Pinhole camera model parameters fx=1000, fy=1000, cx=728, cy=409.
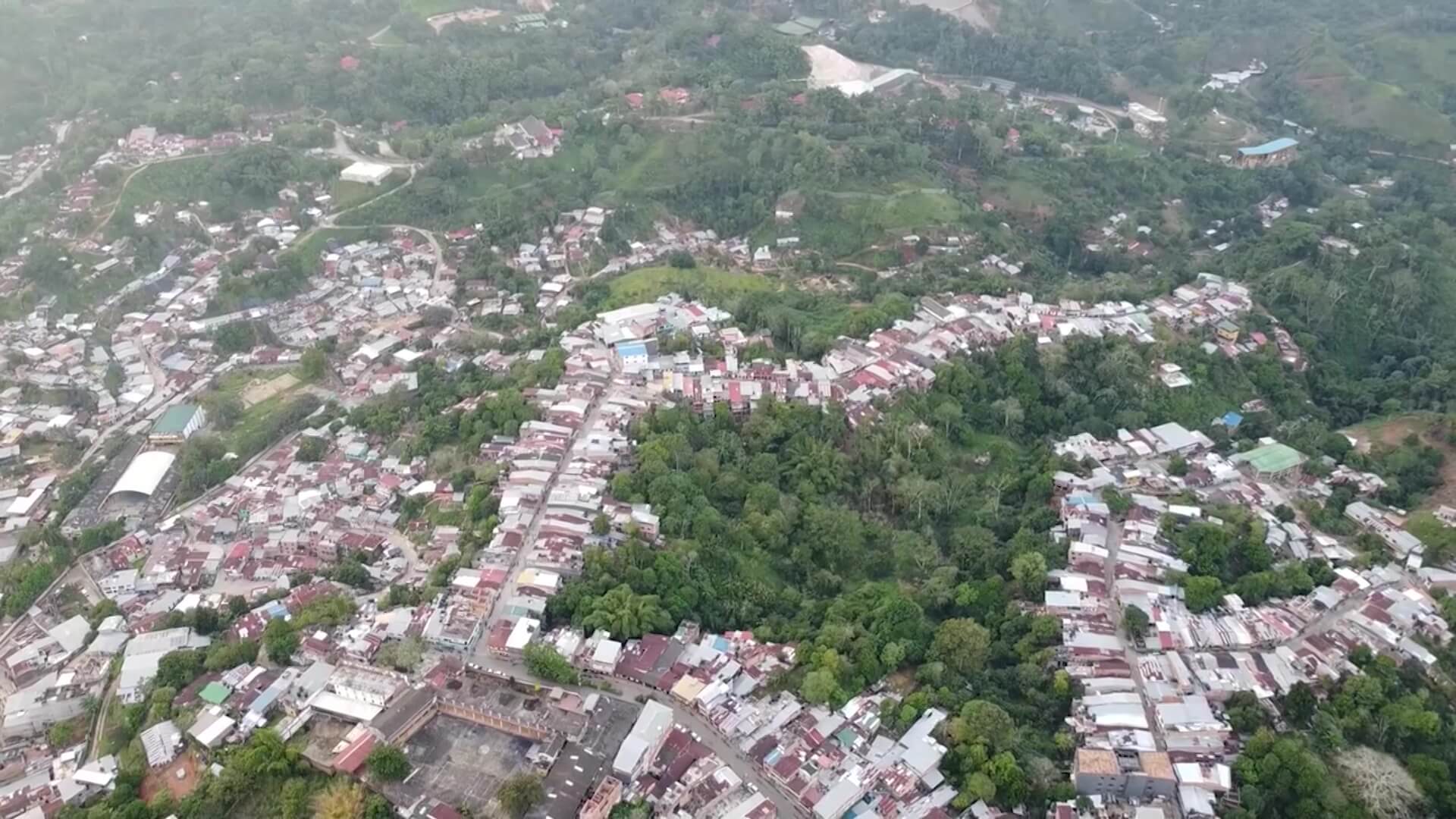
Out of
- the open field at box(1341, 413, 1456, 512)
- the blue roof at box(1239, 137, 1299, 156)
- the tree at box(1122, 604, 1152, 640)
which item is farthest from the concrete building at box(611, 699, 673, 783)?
the blue roof at box(1239, 137, 1299, 156)

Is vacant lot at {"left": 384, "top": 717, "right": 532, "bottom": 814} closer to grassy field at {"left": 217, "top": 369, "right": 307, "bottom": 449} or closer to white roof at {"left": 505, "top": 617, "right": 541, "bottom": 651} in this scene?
white roof at {"left": 505, "top": 617, "right": 541, "bottom": 651}

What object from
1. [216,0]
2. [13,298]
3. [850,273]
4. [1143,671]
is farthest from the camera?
[216,0]

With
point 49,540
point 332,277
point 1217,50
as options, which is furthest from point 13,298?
point 1217,50

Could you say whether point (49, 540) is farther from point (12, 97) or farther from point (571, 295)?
point (12, 97)

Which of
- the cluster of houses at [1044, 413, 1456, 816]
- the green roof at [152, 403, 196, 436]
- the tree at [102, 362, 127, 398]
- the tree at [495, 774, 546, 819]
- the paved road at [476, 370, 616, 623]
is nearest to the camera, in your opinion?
the tree at [495, 774, 546, 819]

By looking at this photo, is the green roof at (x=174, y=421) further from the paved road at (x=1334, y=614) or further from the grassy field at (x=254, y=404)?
the paved road at (x=1334, y=614)

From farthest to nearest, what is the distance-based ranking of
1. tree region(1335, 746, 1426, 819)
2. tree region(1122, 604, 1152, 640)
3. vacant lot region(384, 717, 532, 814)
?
tree region(1122, 604, 1152, 640) → vacant lot region(384, 717, 532, 814) → tree region(1335, 746, 1426, 819)

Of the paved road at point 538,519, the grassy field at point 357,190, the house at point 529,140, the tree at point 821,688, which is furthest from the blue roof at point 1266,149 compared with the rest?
the tree at point 821,688
